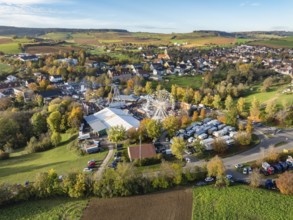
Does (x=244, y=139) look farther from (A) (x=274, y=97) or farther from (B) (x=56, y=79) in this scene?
(B) (x=56, y=79)

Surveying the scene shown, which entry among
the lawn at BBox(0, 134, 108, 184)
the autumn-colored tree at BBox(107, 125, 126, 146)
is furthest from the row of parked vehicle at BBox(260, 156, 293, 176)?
the lawn at BBox(0, 134, 108, 184)

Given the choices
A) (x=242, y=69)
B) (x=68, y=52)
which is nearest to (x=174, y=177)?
(x=242, y=69)

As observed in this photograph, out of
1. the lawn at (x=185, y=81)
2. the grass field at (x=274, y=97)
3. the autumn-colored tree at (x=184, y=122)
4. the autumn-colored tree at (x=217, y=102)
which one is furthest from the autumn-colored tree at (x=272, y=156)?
the lawn at (x=185, y=81)

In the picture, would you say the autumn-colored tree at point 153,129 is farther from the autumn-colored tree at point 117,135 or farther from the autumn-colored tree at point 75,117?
the autumn-colored tree at point 75,117

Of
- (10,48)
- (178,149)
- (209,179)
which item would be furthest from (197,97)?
(10,48)

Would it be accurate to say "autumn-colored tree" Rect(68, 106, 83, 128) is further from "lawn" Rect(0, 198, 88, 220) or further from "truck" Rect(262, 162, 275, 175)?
"truck" Rect(262, 162, 275, 175)

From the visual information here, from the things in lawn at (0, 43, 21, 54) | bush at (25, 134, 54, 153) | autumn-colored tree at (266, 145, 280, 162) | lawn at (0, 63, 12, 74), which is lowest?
bush at (25, 134, 54, 153)
